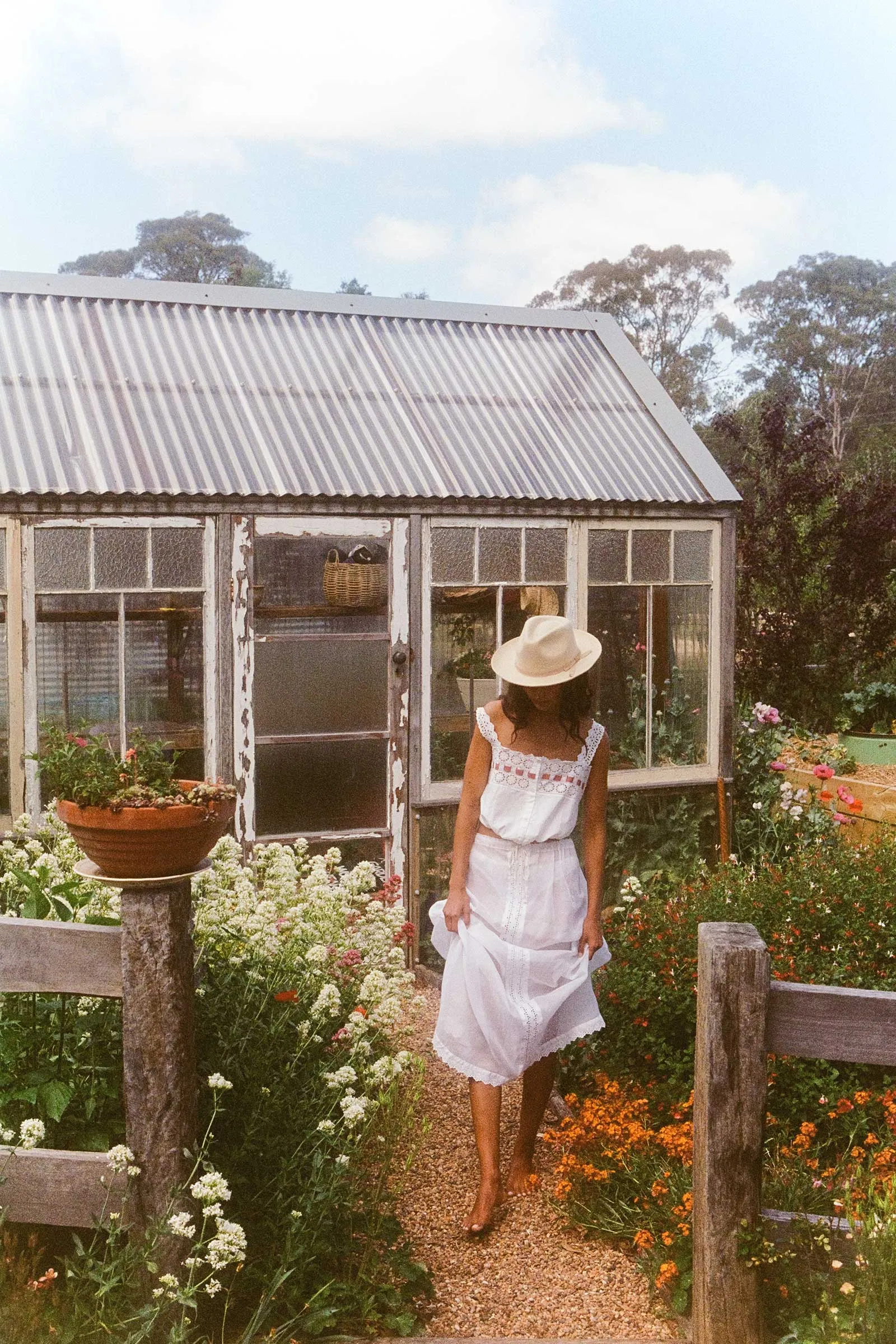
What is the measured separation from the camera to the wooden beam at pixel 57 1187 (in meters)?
2.80

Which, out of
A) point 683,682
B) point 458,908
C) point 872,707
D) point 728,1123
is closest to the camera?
point 728,1123

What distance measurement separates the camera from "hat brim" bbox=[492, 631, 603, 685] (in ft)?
12.7

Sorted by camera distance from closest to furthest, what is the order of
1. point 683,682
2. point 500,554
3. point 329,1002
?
point 329,1002
point 500,554
point 683,682

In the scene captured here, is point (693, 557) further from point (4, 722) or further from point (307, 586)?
point (4, 722)

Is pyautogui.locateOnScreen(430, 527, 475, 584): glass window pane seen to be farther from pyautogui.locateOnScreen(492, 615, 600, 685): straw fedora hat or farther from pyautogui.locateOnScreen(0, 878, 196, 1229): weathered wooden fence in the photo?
pyautogui.locateOnScreen(0, 878, 196, 1229): weathered wooden fence

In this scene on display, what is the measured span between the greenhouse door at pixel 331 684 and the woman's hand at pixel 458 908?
2.78m

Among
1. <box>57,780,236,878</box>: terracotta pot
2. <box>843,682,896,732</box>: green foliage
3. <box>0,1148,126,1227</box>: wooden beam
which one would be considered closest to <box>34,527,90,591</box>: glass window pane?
<box>57,780,236,878</box>: terracotta pot

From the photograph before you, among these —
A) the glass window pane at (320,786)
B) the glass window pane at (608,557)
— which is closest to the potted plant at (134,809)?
the glass window pane at (320,786)

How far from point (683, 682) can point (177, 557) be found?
3081 mm

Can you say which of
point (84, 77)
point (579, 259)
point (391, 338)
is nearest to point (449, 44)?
point (579, 259)

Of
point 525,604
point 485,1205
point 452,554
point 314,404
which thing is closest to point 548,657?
point 485,1205

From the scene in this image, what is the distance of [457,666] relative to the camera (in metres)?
6.96

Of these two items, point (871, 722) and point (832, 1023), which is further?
point (871, 722)

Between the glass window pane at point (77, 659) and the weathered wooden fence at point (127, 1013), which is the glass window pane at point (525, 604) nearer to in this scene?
the glass window pane at point (77, 659)
